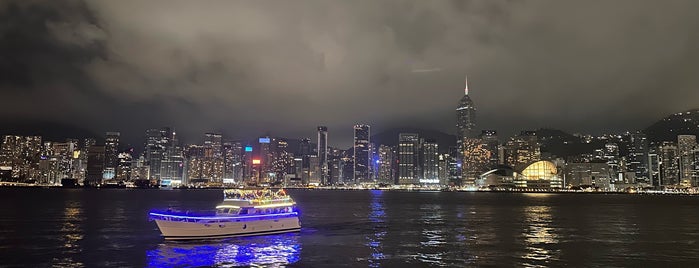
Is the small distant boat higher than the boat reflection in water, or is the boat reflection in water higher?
the small distant boat

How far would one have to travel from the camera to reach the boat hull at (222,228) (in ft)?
171

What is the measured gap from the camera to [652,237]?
62.5 meters

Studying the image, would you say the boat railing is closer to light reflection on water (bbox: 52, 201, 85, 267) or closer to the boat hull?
the boat hull

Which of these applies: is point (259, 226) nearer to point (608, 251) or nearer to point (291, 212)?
point (291, 212)

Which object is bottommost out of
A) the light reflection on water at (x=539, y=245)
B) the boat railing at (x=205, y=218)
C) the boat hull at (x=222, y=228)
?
the light reflection on water at (x=539, y=245)

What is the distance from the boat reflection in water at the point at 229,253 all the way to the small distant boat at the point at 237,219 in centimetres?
131

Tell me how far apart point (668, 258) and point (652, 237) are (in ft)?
63.9

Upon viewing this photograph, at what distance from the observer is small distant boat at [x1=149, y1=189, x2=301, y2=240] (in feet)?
172

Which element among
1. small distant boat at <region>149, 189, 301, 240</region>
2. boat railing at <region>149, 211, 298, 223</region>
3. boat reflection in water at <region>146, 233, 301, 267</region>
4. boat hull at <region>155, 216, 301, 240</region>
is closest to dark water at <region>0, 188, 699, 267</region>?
boat reflection in water at <region>146, 233, 301, 267</region>

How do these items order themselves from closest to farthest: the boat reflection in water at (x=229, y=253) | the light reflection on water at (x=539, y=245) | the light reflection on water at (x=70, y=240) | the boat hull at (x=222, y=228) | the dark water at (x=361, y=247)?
the boat reflection in water at (x=229, y=253)
the light reflection on water at (x=70, y=240)
the dark water at (x=361, y=247)
the light reflection on water at (x=539, y=245)
the boat hull at (x=222, y=228)

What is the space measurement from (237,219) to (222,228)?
2073 millimetres

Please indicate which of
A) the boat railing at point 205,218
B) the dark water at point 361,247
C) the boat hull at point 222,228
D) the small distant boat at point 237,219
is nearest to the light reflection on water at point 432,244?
the dark water at point 361,247

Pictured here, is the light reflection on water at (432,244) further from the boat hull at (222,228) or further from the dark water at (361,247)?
the boat hull at (222,228)

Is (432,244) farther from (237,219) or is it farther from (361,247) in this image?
(237,219)
